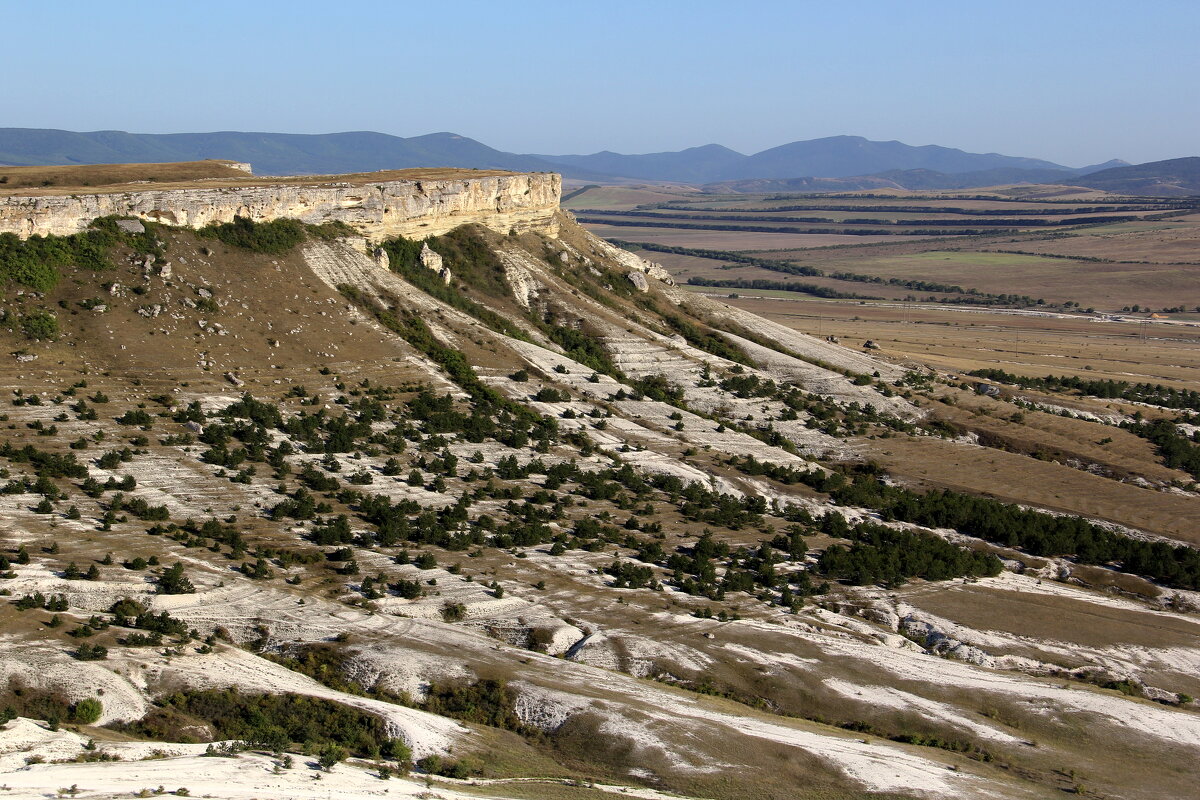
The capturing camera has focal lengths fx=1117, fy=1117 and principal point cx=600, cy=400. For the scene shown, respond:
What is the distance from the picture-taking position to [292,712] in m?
26.6

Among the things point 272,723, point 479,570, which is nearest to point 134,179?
point 479,570

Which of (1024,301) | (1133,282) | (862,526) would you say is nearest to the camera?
(862,526)

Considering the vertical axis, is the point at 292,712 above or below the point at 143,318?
below

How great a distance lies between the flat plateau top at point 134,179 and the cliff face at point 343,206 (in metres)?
1.99

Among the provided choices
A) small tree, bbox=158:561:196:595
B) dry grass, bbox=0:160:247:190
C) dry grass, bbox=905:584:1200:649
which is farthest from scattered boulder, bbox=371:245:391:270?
dry grass, bbox=905:584:1200:649

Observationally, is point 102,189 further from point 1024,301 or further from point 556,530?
point 1024,301

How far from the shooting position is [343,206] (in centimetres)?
6369

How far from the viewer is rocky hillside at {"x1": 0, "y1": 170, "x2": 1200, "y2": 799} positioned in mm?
26250

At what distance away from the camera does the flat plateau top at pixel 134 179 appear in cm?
5831

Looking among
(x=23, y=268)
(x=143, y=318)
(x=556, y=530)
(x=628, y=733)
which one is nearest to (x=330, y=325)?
(x=143, y=318)

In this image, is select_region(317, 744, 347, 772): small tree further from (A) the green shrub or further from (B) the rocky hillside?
(A) the green shrub

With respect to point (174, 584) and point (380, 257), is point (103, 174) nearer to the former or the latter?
point (380, 257)

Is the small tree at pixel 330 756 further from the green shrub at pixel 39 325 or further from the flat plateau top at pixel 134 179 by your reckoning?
the flat plateau top at pixel 134 179

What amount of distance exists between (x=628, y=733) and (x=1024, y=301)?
13614 centimetres
